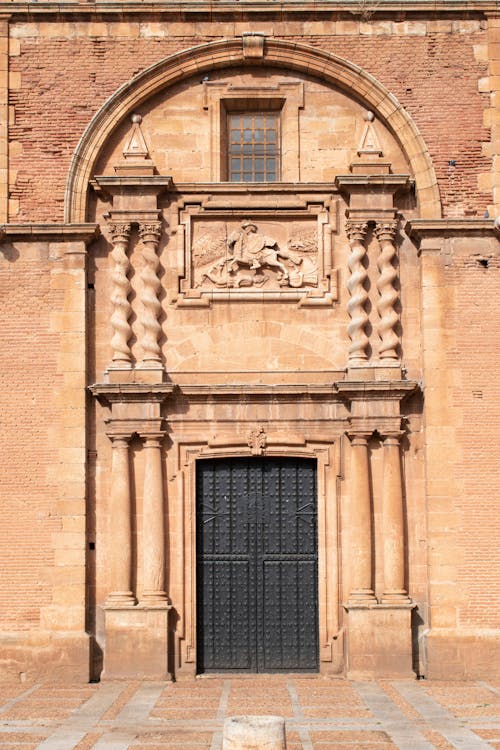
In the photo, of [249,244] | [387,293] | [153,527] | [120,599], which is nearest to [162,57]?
[249,244]


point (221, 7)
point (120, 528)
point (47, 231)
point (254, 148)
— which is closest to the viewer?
point (120, 528)

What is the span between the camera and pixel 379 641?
1542 centimetres

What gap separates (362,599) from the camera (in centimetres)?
1555

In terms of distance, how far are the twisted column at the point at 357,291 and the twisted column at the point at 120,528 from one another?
350 centimetres

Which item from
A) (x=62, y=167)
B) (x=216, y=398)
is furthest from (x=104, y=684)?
(x=62, y=167)

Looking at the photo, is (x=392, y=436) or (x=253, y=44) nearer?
(x=392, y=436)

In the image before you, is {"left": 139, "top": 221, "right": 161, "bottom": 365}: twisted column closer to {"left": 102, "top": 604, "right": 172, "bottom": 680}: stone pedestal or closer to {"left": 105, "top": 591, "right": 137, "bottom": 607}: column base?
{"left": 105, "top": 591, "right": 137, "bottom": 607}: column base

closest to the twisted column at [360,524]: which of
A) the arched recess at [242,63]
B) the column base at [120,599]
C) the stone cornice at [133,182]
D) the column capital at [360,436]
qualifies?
the column capital at [360,436]

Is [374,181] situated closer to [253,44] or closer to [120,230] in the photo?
[253,44]

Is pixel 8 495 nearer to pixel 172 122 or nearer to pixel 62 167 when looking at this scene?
pixel 62 167

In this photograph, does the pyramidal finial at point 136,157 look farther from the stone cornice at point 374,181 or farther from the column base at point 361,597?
the column base at point 361,597

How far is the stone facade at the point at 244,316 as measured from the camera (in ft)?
51.1

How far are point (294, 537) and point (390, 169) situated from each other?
18.1 ft

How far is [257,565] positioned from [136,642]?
78.4 inches
